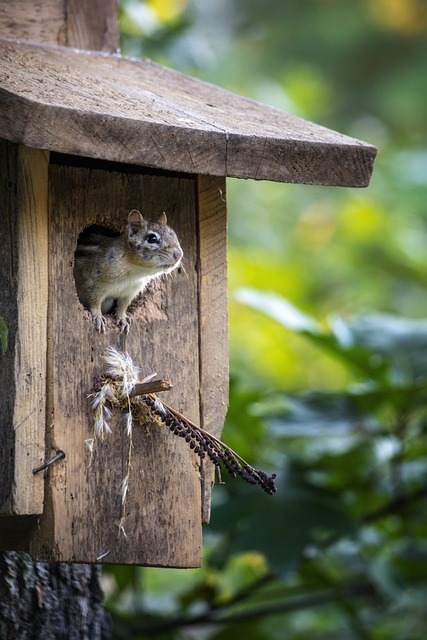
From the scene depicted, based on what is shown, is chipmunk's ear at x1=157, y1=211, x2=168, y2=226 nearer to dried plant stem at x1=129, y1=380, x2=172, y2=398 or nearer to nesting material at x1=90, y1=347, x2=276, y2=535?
nesting material at x1=90, y1=347, x2=276, y2=535

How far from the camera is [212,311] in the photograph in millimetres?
3582

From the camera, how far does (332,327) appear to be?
4.55m

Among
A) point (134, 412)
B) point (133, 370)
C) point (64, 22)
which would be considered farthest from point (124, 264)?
point (64, 22)

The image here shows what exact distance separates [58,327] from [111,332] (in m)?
0.19

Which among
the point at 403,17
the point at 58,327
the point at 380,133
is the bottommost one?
the point at 58,327

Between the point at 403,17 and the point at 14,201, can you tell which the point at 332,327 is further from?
the point at 403,17

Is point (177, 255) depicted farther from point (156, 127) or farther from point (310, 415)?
point (310, 415)

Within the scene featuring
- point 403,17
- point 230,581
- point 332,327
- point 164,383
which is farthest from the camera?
point 403,17

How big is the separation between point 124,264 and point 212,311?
0.34 meters

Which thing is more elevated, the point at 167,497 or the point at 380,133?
the point at 380,133

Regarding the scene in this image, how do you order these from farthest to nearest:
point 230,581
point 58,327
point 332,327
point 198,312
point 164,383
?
point 230,581 < point 332,327 < point 198,312 < point 58,327 < point 164,383

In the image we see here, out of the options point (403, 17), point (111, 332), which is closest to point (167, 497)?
point (111, 332)

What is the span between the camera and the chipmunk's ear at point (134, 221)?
11.2ft

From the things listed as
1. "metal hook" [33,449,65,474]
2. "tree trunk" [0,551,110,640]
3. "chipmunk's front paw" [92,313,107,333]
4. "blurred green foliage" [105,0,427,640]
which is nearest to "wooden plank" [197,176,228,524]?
"chipmunk's front paw" [92,313,107,333]
